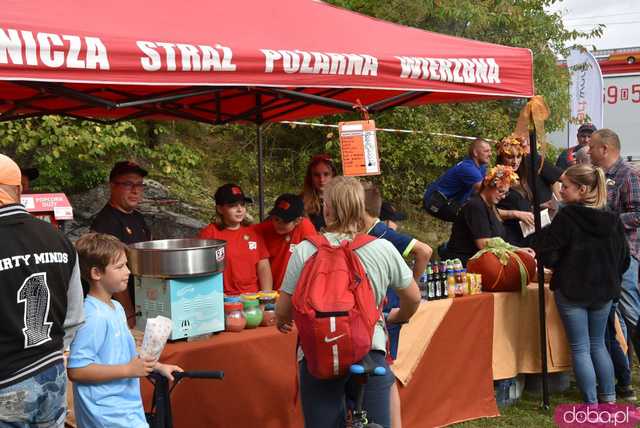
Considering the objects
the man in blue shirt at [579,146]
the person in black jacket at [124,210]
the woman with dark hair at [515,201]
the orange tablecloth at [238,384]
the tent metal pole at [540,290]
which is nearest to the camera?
the orange tablecloth at [238,384]

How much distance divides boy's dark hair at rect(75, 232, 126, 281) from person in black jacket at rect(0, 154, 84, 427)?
0.30 m

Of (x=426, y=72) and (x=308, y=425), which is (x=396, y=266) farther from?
(x=426, y=72)

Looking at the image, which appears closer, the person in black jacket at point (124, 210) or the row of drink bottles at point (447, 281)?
the person in black jacket at point (124, 210)

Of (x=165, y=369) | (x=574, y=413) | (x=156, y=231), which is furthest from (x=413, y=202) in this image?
(x=165, y=369)

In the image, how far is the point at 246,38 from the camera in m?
3.65

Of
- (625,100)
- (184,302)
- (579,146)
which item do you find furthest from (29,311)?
(625,100)

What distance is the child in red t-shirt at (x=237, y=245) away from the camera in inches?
178

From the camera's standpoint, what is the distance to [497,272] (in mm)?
5148

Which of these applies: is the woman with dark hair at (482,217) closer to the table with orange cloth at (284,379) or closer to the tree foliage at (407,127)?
the table with orange cloth at (284,379)

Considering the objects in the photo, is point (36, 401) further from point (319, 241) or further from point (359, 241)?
point (359, 241)

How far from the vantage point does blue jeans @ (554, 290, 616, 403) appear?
4.94 meters

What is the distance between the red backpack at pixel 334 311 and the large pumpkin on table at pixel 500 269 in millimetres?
2503

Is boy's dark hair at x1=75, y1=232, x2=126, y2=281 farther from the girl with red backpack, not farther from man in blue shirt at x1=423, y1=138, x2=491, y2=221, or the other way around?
man in blue shirt at x1=423, y1=138, x2=491, y2=221

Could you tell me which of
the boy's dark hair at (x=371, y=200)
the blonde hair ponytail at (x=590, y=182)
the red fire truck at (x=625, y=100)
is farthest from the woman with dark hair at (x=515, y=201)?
the red fire truck at (x=625, y=100)
